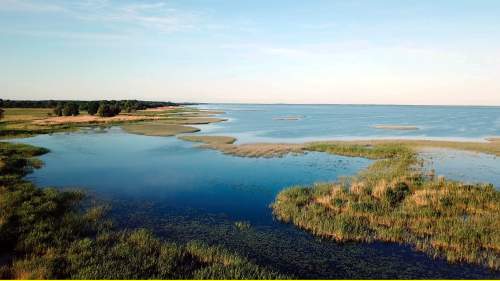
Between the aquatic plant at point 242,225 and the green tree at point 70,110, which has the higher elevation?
the green tree at point 70,110

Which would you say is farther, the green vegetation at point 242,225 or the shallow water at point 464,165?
the shallow water at point 464,165

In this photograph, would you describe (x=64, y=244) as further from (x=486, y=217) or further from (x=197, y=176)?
(x=486, y=217)

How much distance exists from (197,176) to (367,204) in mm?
14077

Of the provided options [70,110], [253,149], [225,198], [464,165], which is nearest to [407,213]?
[225,198]

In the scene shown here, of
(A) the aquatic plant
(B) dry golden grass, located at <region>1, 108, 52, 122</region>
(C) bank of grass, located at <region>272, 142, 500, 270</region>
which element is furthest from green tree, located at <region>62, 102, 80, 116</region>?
(A) the aquatic plant

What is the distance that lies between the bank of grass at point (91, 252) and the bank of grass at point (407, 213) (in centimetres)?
577

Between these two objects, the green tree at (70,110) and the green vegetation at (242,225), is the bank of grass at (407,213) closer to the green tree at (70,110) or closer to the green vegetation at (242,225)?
the green vegetation at (242,225)

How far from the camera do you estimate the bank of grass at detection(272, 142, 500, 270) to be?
47.3 feet

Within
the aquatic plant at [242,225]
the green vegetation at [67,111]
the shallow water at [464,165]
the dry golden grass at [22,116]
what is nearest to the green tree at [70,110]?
the green vegetation at [67,111]

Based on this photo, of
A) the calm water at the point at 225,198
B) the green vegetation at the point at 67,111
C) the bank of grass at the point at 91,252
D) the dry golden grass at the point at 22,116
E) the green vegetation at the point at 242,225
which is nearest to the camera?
the bank of grass at the point at 91,252

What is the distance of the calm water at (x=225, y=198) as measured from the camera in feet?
42.7

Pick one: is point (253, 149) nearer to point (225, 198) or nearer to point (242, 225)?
point (225, 198)

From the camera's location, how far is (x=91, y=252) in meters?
Answer: 12.8

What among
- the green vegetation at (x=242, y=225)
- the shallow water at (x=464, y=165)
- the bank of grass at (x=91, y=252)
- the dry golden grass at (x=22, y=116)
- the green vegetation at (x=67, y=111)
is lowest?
the green vegetation at (x=242, y=225)
